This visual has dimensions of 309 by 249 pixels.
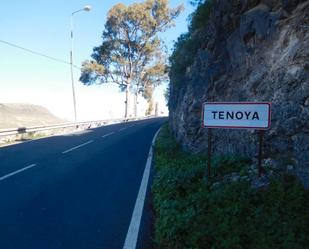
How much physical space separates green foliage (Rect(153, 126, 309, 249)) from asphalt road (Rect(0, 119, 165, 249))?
1.89 feet

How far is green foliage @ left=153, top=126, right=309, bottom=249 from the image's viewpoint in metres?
4.08

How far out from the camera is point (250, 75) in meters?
7.52

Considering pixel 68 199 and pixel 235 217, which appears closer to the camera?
pixel 235 217

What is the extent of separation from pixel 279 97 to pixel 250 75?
149 cm

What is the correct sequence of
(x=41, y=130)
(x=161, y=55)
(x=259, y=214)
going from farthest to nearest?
(x=161, y=55), (x=41, y=130), (x=259, y=214)

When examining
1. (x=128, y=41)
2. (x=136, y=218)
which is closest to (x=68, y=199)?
(x=136, y=218)

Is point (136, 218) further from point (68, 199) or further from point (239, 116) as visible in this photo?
point (239, 116)

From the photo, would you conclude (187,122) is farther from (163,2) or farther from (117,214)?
(163,2)

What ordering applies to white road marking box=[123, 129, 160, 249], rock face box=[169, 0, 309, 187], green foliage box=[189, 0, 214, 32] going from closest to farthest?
1. white road marking box=[123, 129, 160, 249]
2. rock face box=[169, 0, 309, 187]
3. green foliage box=[189, 0, 214, 32]

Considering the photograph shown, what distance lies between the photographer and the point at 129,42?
42500 mm

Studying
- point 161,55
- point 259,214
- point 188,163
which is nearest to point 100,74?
point 161,55

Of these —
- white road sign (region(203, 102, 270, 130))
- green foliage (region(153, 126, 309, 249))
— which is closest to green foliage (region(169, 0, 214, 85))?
white road sign (region(203, 102, 270, 130))

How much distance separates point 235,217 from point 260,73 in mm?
3510

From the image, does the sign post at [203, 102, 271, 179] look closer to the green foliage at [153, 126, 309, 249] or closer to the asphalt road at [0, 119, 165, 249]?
the green foliage at [153, 126, 309, 249]
